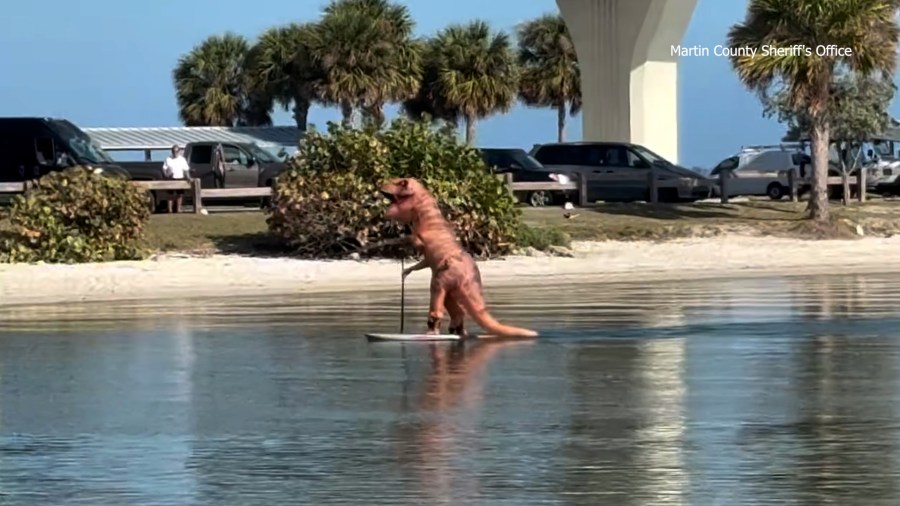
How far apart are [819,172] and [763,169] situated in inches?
496

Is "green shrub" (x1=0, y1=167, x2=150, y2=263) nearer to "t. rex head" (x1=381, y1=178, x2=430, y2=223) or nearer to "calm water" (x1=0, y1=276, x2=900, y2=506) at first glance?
"calm water" (x1=0, y1=276, x2=900, y2=506)

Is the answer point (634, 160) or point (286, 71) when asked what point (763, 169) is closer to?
point (634, 160)

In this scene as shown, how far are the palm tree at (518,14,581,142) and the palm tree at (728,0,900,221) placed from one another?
3705cm

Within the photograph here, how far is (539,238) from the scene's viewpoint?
2933 cm

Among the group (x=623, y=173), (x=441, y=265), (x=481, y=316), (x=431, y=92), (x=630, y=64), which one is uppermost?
(x=431, y=92)

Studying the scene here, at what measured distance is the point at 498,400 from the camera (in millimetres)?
11891

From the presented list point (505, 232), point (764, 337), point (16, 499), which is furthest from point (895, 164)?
point (16, 499)

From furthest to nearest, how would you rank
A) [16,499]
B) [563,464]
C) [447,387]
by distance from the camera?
[447,387], [563,464], [16,499]

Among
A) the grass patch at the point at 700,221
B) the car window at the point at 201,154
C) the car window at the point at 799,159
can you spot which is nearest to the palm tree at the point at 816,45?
the grass patch at the point at 700,221

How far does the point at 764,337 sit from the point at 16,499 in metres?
8.47

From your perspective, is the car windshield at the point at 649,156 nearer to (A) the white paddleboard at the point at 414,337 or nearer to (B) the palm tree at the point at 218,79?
(A) the white paddleboard at the point at 414,337

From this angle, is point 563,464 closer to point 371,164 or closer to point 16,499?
point 16,499

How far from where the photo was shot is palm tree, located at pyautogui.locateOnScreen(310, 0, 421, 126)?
62.8m

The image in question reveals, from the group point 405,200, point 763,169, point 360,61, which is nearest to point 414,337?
point 405,200
